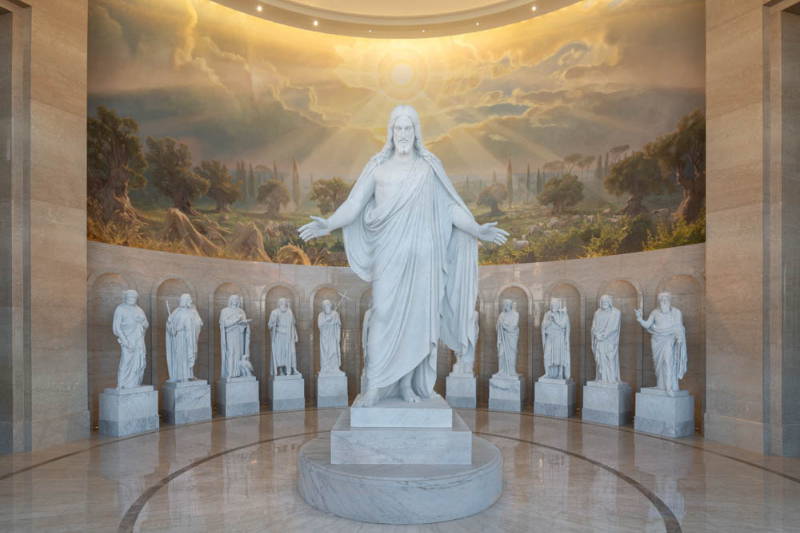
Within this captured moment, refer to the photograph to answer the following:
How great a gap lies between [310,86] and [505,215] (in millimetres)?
6067

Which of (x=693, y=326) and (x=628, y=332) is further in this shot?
(x=628, y=332)

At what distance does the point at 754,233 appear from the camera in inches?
319

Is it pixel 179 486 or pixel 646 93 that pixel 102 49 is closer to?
pixel 179 486

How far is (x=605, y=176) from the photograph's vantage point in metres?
12.4

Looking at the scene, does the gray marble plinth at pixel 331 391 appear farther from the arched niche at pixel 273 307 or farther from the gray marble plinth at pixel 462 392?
the gray marble plinth at pixel 462 392

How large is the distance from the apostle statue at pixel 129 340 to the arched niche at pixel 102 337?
4.19ft

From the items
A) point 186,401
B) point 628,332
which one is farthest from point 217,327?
point 628,332

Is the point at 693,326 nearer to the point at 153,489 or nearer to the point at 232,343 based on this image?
the point at 232,343

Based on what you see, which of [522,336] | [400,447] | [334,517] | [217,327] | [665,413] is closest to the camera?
[334,517]

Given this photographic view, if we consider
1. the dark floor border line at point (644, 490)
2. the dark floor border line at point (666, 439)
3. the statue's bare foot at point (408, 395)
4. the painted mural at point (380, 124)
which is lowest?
the dark floor border line at point (666, 439)

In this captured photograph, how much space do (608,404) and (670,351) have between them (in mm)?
1531

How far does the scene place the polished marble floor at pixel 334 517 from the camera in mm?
5094

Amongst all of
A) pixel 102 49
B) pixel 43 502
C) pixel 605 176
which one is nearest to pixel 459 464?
pixel 43 502

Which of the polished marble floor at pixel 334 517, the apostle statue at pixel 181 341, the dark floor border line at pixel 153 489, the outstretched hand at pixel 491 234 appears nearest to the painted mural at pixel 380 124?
the apostle statue at pixel 181 341
